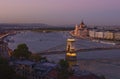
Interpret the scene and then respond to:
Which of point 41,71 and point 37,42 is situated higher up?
point 41,71

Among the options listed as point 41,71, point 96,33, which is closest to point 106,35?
point 96,33

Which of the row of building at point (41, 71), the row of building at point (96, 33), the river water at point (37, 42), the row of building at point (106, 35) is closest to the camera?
the row of building at point (41, 71)

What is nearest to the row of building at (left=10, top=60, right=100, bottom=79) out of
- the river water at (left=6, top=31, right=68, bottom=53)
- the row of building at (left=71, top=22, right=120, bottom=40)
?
the river water at (left=6, top=31, right=68, bottom=53)

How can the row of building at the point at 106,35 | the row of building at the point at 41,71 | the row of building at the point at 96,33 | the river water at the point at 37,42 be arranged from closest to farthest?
the row of building at the point at 41,71 → the river water at the point at 37,42 → the row of building at the point at 106,35 → the row of building at the point at 96,33

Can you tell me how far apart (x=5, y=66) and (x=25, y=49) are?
4.74 metres

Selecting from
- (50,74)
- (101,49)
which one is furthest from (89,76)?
(101,49)

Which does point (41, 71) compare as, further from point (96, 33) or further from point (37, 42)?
point (96, 33)

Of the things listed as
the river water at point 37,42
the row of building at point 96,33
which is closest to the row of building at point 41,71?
the river water at point 37,42

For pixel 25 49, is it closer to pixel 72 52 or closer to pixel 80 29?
pixel 72 52

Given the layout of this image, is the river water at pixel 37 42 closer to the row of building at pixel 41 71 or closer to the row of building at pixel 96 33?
the row of building at pixel 96 33

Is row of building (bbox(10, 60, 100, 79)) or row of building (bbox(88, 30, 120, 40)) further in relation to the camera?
row of building (bbox(88, 30, 120, 40))

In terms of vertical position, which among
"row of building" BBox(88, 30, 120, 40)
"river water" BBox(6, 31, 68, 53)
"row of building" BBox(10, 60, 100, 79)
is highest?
"row of building" BBox(10, 60, 100, 79)

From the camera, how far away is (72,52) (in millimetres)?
14203

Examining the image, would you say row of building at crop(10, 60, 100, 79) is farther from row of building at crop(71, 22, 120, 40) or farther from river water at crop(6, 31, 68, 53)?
row of building at crop(71, 22, 120, 40)
